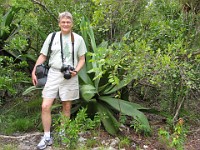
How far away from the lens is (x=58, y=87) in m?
4.48

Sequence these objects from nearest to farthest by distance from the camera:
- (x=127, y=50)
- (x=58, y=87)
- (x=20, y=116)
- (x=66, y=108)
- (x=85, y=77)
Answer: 1. (x=127, y=50)
2. (x=58, y=87)
3. (x=66, y=108)
4. (x=85, y=77)
5. (x=20, y=116)

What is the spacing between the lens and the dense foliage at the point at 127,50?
13.3ft

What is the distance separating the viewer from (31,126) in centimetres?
514

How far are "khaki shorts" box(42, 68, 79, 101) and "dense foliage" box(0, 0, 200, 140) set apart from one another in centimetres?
22

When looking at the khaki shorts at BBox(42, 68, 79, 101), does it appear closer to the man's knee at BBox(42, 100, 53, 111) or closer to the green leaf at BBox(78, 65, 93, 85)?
the man's knee at BBox(42, 100, 53, 111)

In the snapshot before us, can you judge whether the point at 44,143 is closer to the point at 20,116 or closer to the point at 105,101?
the point at 105,101

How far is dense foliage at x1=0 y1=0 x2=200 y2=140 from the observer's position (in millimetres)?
4039

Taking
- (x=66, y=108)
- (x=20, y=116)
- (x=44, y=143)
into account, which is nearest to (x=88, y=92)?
(x=66, y=108)

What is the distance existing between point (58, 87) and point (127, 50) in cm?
105

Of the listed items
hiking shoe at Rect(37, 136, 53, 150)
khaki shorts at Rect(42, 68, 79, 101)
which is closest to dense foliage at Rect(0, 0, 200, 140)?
khaki shorts at Rect(42, 68, 79, 101)

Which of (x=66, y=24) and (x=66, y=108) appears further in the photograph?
(x=66, y=108)

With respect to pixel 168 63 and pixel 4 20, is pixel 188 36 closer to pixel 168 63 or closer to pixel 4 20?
pixel 168 63

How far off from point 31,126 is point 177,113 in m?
2.09

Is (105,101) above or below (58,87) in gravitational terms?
below
